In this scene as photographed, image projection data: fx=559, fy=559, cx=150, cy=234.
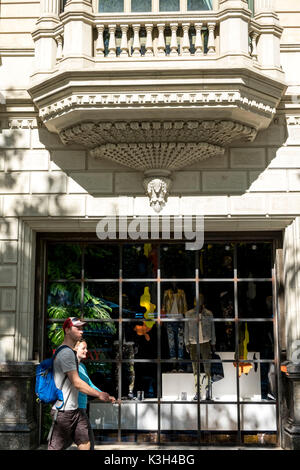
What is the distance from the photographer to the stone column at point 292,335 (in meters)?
7.75

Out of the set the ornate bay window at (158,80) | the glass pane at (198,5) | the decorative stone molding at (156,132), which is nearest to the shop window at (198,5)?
the glass pane at (198,5)

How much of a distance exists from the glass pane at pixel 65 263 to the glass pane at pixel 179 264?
4.33 ft

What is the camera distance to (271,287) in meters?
8.58

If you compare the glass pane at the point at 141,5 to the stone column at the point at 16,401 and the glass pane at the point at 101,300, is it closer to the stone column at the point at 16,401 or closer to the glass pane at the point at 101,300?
the glass pane at the point at 101,300

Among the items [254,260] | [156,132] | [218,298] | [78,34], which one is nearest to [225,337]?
[218,298]

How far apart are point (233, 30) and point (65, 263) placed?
166 inches

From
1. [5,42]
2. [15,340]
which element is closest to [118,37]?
[5,42]

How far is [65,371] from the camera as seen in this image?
5395 mm

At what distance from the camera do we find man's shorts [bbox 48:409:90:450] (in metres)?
5.45

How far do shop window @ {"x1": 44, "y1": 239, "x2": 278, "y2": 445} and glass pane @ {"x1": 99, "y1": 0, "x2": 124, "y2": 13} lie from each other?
3.53m

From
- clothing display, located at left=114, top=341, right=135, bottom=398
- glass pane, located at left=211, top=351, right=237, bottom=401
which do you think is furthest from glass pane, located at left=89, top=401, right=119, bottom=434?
glass pane, located at left=211, top=351, right=237, bottom=401

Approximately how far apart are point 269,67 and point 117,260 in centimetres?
363

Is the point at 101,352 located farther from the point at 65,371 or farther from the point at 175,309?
the point at 65,371
